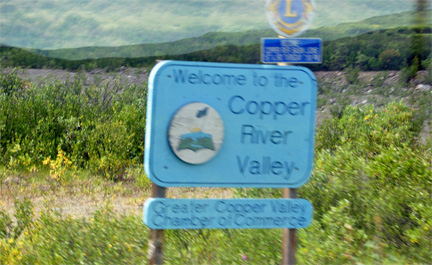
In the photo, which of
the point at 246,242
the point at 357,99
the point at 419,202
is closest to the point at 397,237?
the point at 419,202

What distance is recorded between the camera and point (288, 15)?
347cm

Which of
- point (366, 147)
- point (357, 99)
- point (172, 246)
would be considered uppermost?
point (172, 246)

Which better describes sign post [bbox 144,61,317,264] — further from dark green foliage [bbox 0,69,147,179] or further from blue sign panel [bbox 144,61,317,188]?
dark green foliage [bbox 0,69,147,179]

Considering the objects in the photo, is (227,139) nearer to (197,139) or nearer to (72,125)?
(197,139)

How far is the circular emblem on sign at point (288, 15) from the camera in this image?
3449 mm

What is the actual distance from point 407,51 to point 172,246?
22.6 ft

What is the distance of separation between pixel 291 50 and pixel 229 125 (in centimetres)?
60

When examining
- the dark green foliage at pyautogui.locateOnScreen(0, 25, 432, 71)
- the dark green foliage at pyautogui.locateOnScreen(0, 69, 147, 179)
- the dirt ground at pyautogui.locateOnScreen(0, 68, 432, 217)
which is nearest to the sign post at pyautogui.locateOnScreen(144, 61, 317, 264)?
the dirt ground at pyautogui.locateOnScreen(0, 68, 432, 217)

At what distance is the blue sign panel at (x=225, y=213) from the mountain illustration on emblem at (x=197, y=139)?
1.00 ft

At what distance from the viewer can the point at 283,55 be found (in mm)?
3453

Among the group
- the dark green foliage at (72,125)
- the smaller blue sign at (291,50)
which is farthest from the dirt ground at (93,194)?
the smaller blue sign at (291,50)

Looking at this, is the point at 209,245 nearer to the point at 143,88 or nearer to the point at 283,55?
the point at 283,55

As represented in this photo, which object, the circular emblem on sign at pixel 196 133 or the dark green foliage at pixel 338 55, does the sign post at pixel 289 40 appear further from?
the dark green foliage at pixel 338 55

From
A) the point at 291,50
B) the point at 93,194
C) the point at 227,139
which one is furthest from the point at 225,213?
the point at 93,194
